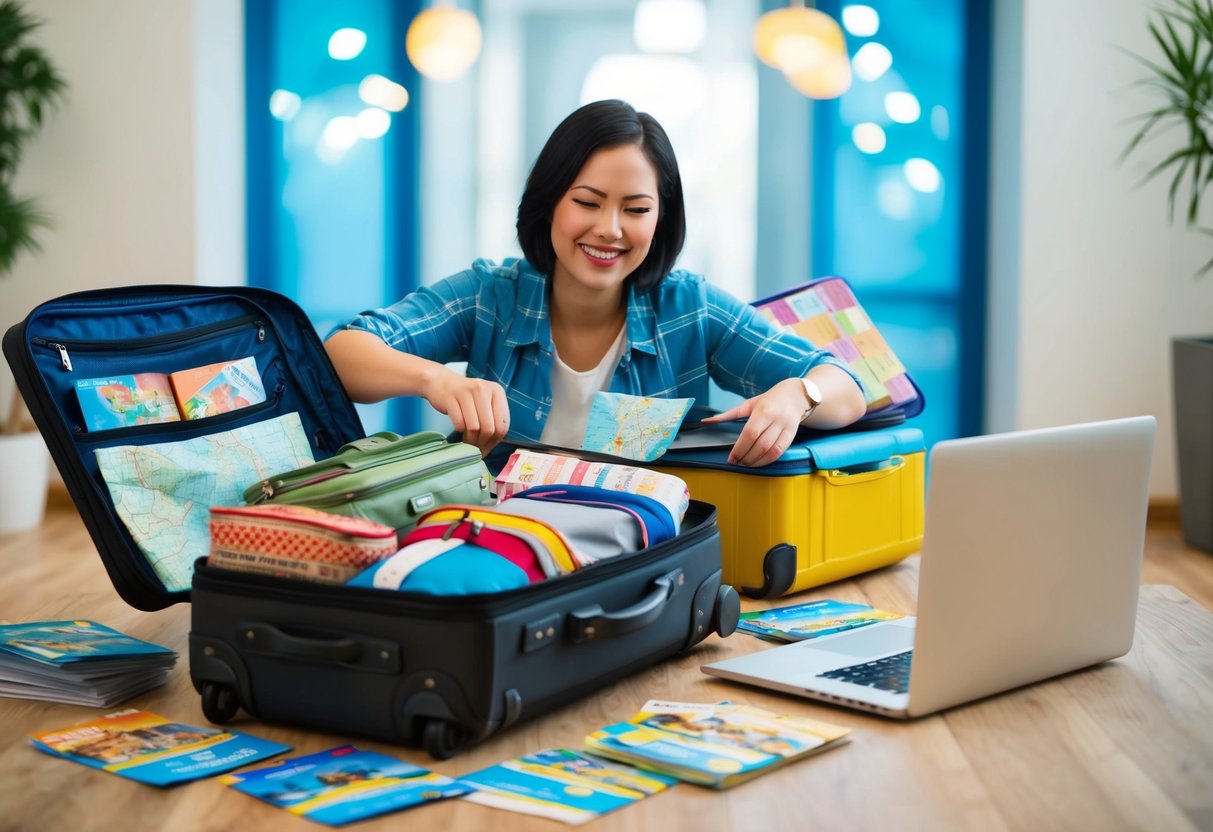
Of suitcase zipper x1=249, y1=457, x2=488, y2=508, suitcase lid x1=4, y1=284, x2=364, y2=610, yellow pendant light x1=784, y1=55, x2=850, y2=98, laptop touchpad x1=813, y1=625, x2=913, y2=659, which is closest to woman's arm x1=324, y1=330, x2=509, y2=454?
suitcase lid x1=4, y1=284, x2=364, y2=610

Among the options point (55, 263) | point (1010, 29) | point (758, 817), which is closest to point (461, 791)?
point (758, 817)

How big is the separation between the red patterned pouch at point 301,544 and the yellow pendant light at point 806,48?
2.83 metres

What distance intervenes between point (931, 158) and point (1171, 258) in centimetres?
88

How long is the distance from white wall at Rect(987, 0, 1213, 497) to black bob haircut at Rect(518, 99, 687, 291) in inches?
71.8

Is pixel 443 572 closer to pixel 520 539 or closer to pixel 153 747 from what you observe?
pixel 520 539

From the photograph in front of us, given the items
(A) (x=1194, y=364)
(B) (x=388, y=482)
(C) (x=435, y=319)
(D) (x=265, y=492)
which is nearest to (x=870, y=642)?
(B) (x=388, y=482)

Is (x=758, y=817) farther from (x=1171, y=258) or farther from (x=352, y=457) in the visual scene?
(x=1171, y=258)

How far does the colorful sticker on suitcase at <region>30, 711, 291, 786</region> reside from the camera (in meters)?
1.14

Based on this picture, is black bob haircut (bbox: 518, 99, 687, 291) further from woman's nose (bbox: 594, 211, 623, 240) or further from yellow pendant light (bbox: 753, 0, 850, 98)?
yellow pendant light (bbox: 753, 0, 850, 98)

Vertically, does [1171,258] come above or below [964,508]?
above

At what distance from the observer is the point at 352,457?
145cm

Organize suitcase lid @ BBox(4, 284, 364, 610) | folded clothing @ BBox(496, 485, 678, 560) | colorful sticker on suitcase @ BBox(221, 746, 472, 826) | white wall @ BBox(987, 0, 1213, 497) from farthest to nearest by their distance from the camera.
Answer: white wall @ BBox(987, 0, 1213, 497) → suitcase lid @ BBox(4, 284, 364, 610) → folded clothing @ BBox(496, 485, 678, 560) → colorful sticker on suitcase @ BBox(221, 746, 472, 826)

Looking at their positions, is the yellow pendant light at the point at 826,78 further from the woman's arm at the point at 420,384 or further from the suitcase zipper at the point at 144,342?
the suitcase zipper at the point at 144,342

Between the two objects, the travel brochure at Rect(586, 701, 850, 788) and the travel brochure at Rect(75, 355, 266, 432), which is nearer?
the travel brochure at Rect(586, 701, 850, 788)
